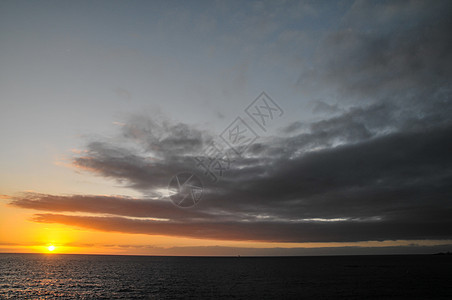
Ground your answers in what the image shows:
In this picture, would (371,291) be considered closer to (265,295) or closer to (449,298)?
(449,298)

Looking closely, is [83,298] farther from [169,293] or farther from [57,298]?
[169,293]

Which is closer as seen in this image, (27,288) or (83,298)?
(83,298)

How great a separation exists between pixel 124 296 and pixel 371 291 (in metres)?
59.9

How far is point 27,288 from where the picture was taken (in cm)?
7819

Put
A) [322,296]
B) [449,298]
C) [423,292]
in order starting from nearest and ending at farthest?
1. [449,298]
2. [322,296]
3. [423,292]

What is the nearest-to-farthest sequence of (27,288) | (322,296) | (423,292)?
(322,296), (423,292), (27,288)

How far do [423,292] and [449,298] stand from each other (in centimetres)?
978

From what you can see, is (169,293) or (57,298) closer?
(57,298)

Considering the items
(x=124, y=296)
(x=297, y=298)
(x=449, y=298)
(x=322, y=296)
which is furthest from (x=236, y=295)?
(x=449, y=298)

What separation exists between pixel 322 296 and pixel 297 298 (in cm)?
697

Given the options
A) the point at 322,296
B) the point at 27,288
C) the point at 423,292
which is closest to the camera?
the point at 322,296

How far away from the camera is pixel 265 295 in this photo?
6856 centimetres

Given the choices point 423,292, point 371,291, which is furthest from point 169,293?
point 423,292

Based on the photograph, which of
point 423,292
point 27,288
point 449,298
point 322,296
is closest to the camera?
point 449,298
